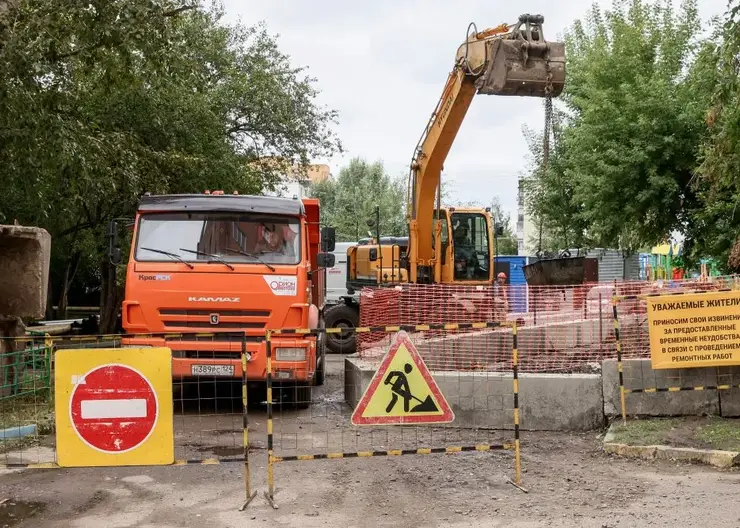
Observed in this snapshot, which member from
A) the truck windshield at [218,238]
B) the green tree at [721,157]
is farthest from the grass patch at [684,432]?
the truck windshield at [218,238]

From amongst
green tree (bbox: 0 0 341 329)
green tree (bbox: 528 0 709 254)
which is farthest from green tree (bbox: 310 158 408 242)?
green tree (bbox: 528 0 709 254)

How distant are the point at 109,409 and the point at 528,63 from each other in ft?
26.2

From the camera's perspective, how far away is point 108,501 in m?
6.79

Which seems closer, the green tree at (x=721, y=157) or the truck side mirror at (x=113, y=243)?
the green tree at (x=721, y=157)

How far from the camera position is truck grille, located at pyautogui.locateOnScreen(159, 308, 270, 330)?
34.7 ft

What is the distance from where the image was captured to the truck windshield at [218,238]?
1089 centimetres

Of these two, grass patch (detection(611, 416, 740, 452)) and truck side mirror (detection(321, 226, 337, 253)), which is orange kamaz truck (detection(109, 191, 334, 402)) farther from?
grass patch (detection(611, 416, 740, 452))

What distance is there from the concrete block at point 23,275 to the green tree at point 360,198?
158ft

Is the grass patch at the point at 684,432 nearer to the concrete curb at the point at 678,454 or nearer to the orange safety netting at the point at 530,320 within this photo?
the concrete curb at the point at 678,454

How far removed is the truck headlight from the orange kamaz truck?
0.04ft

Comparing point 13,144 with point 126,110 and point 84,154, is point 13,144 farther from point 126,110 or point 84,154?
point 126,110

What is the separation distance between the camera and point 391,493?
7043 mm

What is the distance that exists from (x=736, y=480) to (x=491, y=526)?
259cm

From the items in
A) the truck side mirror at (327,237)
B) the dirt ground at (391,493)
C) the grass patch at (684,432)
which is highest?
the truck side mirror at (327,237)
